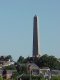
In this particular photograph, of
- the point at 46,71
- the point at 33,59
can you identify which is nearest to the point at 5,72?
the point at 46,71

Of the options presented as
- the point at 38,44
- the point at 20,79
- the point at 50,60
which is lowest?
the point at 20,79

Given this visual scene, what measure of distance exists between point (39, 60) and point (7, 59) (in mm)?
14067

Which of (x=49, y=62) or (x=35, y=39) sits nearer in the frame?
(x=49, y=62)

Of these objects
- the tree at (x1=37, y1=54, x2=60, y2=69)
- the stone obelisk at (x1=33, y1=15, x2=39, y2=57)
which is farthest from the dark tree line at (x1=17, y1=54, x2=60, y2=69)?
the stone obelisk at (x1=33, y1=15, x2=39, y2=57)

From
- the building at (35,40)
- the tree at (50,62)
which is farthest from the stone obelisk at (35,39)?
the tree at (50,62)

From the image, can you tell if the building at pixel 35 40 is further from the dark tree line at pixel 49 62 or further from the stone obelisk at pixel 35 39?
the dark tree line at pixel 49 62

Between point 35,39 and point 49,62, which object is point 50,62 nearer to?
point 49,62

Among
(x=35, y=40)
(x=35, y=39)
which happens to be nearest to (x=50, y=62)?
(x=35, y=39)

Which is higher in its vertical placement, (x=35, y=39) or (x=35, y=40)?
(x=35, y=39)

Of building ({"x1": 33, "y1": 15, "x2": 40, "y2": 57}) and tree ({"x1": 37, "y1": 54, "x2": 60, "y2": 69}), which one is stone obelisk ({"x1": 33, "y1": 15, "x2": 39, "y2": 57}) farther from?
tree ({"x1": 37, "y1": 54, "x2": 60, "y2": 69})

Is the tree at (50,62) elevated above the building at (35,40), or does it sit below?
below

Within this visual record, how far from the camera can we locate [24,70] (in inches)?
2933

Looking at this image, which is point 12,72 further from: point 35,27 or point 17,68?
point 35,27

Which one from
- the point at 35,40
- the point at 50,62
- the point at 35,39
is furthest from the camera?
the point at 35,40
